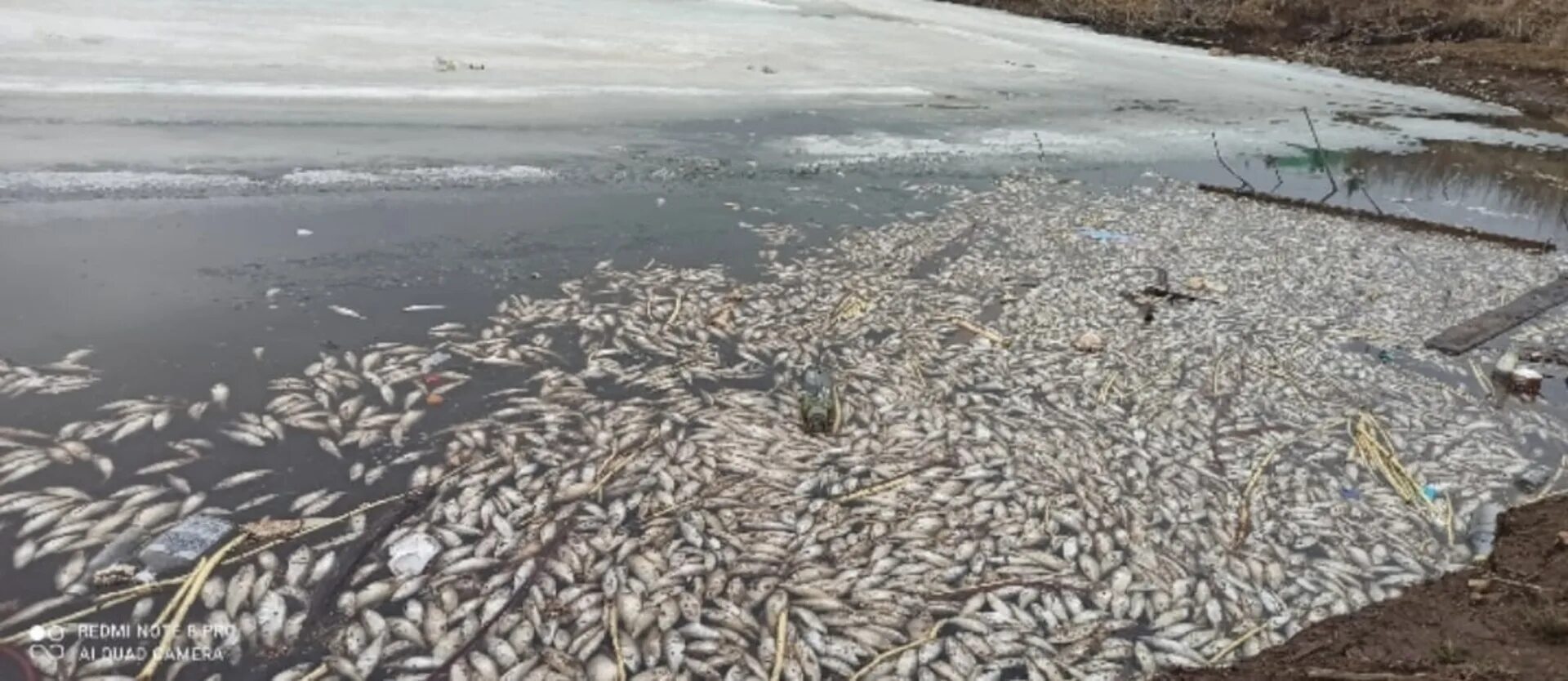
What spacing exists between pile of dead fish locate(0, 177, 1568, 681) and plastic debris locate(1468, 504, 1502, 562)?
3.8 inches

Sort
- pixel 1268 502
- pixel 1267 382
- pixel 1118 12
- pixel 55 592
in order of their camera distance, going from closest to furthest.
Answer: pixel 55 592
pixel 1268 502
pixel 1267 382
pixel 1118 12

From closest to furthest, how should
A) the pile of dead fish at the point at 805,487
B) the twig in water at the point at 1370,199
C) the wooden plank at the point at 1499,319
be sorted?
the pile of dead fish at the point at 805,487, the wooden plank at the point at 1499,319, the twig in water at the point at 1370,199

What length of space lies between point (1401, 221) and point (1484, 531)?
8.92 meters

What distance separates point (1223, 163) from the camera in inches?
648

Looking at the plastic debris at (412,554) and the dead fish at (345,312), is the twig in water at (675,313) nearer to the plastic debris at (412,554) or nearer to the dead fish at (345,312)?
the dead fish at (345,312)

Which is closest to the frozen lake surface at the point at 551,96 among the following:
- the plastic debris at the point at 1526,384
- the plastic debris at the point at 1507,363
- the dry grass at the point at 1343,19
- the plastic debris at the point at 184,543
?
the dry grass at the point at 1343,19

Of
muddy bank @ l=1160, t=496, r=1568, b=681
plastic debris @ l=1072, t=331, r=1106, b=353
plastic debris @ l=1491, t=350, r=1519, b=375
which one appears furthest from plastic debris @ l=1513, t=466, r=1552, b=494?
plastic debris @ l=1072, t=331, r=1106, b=353

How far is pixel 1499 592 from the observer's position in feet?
17.5

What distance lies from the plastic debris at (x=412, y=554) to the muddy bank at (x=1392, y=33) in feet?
A: 92.9

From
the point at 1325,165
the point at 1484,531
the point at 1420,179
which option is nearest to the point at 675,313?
the point at 1484,531

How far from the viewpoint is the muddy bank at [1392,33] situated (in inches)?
1028

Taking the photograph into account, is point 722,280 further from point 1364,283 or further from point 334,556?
point 1364,283

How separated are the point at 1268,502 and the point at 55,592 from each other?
22.4 feet

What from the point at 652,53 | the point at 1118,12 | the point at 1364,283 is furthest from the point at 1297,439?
the point at 1118,12
